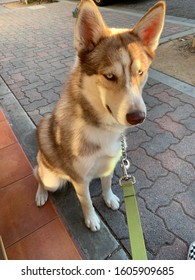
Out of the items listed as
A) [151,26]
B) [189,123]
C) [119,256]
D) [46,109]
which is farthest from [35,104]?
[119,256]

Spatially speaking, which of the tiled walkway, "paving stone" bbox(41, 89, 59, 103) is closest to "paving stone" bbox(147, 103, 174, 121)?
"paving stone" bbox(41, 89, 59, 103)

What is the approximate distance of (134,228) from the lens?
1487 mm

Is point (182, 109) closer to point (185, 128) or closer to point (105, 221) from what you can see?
point (185, 128)

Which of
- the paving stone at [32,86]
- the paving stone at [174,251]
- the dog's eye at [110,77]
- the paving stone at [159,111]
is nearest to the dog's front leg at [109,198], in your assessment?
the paving stone at [174,251]

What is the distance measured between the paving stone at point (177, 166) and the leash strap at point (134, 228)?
112cm

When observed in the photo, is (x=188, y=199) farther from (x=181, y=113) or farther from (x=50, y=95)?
(x=50, y=95)

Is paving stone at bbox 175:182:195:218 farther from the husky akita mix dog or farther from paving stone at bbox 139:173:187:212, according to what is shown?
the husky akita mix dog

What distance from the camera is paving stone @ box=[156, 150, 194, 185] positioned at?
2578 millimetres

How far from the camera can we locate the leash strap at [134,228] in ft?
4.65

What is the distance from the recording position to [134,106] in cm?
145

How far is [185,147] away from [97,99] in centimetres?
171

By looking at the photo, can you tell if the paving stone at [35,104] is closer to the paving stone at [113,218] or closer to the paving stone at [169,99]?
the paving stone at [169,99]
